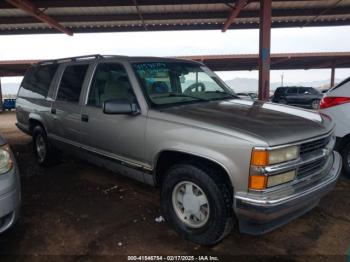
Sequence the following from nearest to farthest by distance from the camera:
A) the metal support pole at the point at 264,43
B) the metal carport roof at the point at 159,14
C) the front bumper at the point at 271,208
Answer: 1. the front bumper at the point at 271,208
2. the metal support pole at the point at 264,43
3. the metal carport roof at the point at 159,14

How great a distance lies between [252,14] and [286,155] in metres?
11.2

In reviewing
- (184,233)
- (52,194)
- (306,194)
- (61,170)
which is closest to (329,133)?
(306,194)

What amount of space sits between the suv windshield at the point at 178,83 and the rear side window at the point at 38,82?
89.6 inches

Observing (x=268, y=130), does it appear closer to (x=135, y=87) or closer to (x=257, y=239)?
(x=257, y=239)

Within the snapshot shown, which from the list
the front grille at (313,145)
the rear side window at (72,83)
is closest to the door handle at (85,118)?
the rear side window at (72,83)

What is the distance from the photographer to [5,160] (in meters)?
2.82

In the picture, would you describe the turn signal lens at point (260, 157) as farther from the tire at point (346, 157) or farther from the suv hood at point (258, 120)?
the tire at point (346, 157)

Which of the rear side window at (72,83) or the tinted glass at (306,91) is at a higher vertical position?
the rear side window at (72,83)

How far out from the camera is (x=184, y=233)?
313 cm

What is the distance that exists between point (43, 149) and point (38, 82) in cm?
124

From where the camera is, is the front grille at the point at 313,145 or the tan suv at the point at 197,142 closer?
the tan suv at the point at 197,142

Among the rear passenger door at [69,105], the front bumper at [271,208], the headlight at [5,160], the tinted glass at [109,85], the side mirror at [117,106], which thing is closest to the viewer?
the front bumper at [271,208]

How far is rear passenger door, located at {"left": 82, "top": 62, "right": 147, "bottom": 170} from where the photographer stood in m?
3.46

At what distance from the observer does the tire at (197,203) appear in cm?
278
